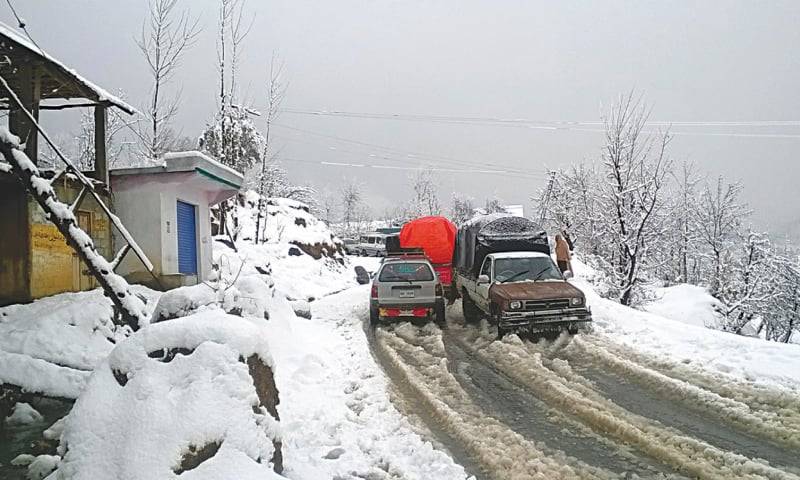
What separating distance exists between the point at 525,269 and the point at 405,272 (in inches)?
116

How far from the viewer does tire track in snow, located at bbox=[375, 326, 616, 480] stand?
4773 mm

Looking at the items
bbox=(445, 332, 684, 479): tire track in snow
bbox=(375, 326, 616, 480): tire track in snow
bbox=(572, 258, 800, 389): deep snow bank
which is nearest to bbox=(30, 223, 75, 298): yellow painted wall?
bbox=(375, 326, 616, 480): tire track in snow

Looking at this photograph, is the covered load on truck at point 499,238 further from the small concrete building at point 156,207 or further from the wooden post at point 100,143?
the wooden post at point 100,143

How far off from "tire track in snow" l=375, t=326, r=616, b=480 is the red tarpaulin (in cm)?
976

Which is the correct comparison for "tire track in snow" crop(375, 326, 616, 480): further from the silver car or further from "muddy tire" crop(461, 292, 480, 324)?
"muddy tire" crop(461, 292, 480, 324)

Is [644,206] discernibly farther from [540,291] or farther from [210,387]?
[210,387]

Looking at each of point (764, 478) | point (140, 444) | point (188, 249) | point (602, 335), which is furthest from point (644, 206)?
point (140, 444)

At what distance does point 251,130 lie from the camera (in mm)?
31234

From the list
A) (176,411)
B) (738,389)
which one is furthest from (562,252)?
(176,411)

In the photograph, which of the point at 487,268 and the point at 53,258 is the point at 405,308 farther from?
the point at 53,258

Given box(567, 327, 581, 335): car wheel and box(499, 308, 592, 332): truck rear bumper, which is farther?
box(567, 327, 581, 335): car wheel

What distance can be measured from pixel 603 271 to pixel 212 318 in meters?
20.2

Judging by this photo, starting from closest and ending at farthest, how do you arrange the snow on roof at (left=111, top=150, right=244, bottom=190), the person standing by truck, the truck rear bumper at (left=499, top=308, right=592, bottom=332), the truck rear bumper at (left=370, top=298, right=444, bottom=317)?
the truck rear bumper at (left=499, top=308, right=592, bottom=332) < the snow on roof at (left=111, top=150, right=244, bottom=190) < the truck rear bumper at (left=370, top=298, right=444, bottom=317) < the person standing by truck

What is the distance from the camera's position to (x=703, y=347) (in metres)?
9.31
